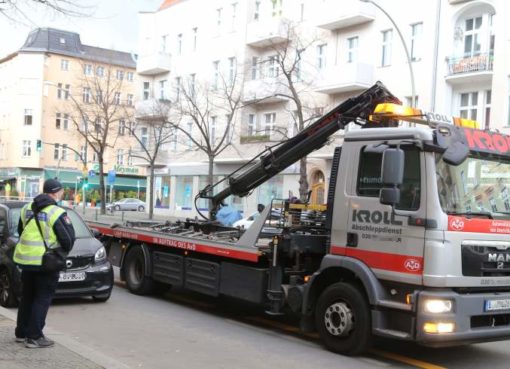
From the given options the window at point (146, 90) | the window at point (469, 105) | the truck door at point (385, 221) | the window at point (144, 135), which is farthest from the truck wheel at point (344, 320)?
the window at point (144, 135)

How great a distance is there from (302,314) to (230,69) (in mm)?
33520

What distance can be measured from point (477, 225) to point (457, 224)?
0.25 metres

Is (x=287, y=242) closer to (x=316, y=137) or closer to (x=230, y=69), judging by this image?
(x=316, y=137)

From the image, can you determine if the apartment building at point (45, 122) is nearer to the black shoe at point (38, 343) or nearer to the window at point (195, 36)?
the window at point (195, 36)

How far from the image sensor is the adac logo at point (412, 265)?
6129 millimetres

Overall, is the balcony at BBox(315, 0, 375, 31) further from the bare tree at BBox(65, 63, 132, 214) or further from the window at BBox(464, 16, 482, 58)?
the bare tree at BBox(65, 63, 132, 214)

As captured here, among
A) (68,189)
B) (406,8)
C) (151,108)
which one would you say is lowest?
(68,189)

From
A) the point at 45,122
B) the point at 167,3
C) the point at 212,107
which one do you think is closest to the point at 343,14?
the point at 212,107

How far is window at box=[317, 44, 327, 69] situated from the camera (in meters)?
33.1

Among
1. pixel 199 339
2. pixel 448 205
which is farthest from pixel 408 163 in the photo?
pixel 199 339

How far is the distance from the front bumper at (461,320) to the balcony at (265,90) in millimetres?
27620

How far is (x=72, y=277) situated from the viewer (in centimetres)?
897

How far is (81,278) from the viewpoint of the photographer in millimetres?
9055

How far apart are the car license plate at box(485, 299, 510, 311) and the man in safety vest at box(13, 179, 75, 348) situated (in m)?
4.25
